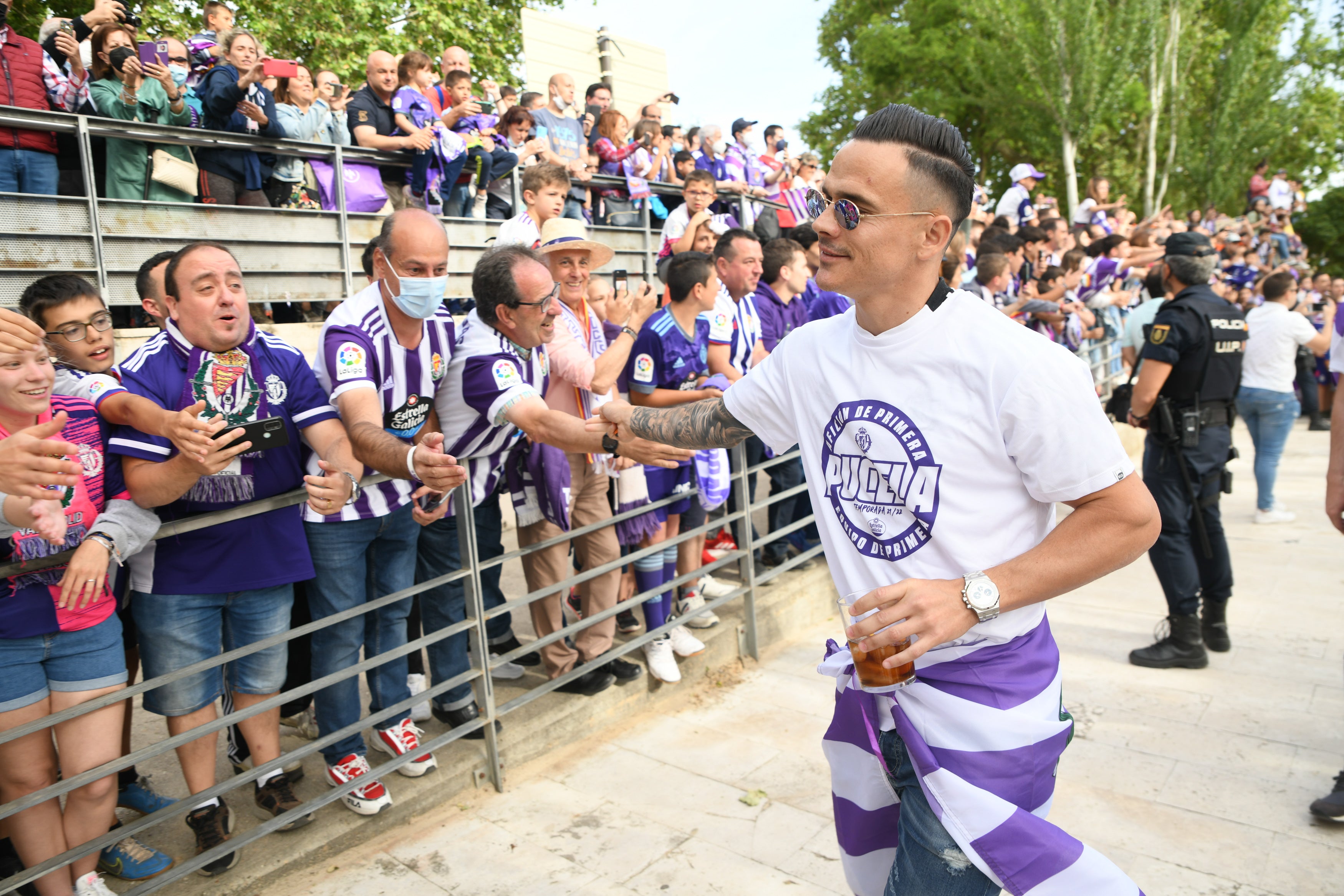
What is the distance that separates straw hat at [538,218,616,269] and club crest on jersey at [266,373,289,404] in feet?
5.20

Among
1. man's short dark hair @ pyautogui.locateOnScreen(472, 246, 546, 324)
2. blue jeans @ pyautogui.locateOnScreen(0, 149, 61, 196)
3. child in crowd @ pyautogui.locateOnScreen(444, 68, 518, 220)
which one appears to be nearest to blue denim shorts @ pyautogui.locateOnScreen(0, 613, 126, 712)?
man's short dark hair @ pyautogui.locateOnScreen(472, 246, 546, 324)

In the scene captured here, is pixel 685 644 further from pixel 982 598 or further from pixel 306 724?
pixel 982 598

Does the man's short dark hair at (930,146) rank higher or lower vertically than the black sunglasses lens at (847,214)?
higher

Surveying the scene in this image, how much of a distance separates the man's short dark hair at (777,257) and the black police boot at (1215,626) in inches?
137

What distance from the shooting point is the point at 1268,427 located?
8.13m

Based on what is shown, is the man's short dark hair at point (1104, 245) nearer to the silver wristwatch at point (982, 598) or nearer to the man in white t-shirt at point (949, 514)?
the man in white t-shirt at point (949, 514)

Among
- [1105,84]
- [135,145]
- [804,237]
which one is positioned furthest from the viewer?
[1105,84]

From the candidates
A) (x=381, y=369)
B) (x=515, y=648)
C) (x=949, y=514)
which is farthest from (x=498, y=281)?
(x=949, y=514)

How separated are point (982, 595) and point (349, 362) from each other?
2463 mm

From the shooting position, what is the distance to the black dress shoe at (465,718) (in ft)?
12.7

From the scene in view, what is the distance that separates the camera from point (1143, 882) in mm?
3115

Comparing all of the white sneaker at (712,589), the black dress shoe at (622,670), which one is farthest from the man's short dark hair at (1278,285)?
the black dress shoe at (622,670)

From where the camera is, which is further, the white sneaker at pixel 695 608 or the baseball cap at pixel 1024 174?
the baseball cap at pixel 1024 174

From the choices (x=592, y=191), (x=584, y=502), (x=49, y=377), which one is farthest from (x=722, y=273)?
(x=592, y=191)
